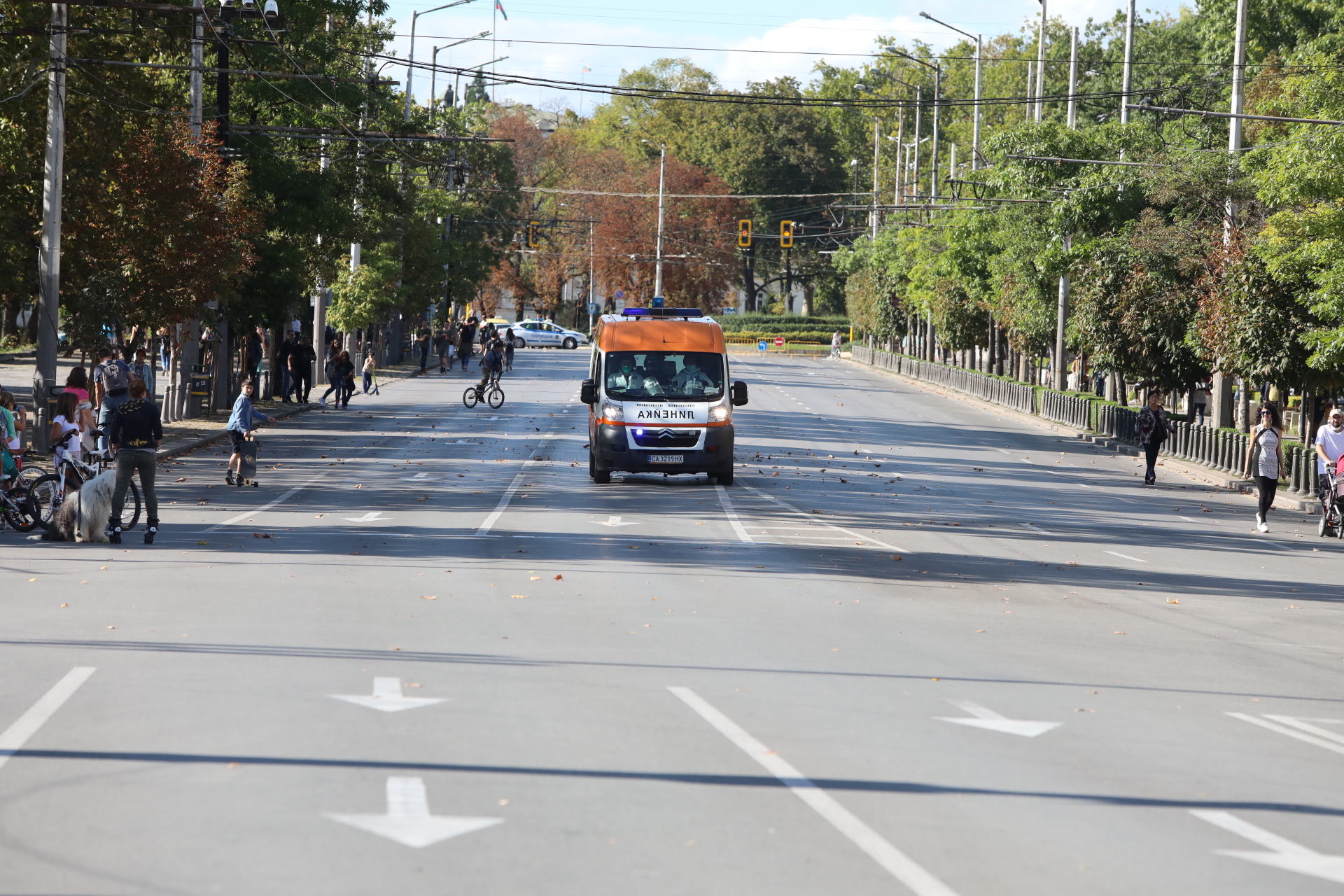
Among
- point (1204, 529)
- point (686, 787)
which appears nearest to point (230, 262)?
point (1204, 529)

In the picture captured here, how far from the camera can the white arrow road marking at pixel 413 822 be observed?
631 cm

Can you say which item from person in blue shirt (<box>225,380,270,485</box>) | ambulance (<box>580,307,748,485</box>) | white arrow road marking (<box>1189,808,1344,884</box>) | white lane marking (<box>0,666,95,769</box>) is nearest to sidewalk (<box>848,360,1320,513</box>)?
ambulance (<box>580,307,748,485</box>)

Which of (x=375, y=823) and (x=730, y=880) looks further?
(x=375, y=823)

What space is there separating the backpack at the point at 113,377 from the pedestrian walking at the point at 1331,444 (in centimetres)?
1669

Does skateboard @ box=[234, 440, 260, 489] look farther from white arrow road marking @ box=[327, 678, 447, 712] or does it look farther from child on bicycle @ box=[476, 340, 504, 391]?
child on bicycle @ box=[476, 340, 504, 391]

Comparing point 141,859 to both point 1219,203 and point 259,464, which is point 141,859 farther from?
point 1219,203

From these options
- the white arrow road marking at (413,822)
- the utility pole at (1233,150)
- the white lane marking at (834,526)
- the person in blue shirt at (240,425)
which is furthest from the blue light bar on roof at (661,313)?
the white arrow road marking at (413,822)

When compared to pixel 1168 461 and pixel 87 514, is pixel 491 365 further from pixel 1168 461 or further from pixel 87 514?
pixel 87 514

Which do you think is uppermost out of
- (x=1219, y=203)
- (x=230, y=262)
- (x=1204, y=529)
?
(x=1219, y=203)

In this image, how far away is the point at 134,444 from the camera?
16.9 metres

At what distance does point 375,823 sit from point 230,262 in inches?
1077

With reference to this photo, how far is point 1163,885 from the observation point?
599 cm

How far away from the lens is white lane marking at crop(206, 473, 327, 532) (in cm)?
1918

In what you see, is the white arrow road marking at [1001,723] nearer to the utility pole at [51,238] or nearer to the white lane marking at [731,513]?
the white lane marking at [731,513]
